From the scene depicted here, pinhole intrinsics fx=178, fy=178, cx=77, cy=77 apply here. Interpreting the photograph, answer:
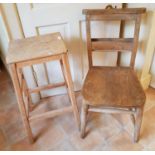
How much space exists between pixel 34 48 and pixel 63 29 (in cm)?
35

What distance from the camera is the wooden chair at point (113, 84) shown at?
1.09m

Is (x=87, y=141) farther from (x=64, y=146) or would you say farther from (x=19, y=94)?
(x=19, y=94)

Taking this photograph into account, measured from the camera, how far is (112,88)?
1.17 metres

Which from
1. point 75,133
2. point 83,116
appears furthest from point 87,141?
point 83,116

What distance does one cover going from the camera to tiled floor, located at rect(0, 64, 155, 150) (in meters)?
1.31

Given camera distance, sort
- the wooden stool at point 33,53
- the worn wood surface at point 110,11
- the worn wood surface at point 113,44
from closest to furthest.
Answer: the wooden stool at point 33,53 → the worn wood surface at point 110,11 → the worn wood surface at point 113,44

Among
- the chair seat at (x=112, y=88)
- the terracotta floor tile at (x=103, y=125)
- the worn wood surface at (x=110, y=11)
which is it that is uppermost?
the worn wood surface at (x=110, y=11)

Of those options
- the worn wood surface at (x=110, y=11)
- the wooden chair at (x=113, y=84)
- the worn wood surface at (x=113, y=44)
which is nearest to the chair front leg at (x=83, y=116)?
the wooden chair at (x=113, y=84)

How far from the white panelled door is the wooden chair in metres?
0.14

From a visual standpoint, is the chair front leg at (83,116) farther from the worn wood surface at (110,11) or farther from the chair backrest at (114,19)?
the worn wood surface at (110,11)

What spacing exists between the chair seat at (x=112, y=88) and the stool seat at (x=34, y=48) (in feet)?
1.05

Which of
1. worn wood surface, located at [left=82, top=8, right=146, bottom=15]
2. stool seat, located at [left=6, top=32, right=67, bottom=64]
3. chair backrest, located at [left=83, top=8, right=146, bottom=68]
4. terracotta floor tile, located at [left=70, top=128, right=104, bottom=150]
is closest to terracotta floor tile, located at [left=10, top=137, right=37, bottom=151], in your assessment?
terracotta floor tile, located at [left=70, top=128, right=104, bottom=150]

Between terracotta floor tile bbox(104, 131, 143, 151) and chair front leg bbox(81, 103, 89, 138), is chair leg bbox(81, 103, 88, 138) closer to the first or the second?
chair front leg bbox(81, 103, 89, 138)
